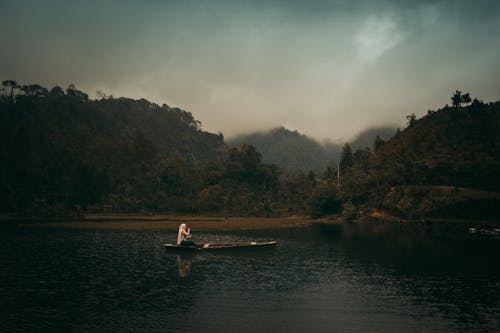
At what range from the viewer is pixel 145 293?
2936 cm

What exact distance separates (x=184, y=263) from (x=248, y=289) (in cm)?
1298

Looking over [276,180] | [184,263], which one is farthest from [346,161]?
[184,263]

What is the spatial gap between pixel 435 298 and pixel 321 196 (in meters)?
94.7

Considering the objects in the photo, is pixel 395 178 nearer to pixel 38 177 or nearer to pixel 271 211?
pixel 271 211

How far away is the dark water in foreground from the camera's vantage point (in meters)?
23.0

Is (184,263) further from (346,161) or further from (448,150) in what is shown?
(346,161)

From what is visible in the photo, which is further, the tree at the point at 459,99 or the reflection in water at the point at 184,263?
the tree at the point at 459,99

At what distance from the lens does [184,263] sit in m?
42.0

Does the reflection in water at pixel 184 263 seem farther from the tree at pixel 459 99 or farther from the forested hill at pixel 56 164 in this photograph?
the tree at pixel 459 99

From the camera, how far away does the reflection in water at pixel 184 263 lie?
37.4 m

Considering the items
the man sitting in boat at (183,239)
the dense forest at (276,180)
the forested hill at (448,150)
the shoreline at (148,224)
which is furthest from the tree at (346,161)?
the man sitting in boat at (183,239)

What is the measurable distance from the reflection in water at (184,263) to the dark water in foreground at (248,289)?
93 millimetres

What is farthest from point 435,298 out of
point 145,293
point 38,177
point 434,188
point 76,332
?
point 38,177

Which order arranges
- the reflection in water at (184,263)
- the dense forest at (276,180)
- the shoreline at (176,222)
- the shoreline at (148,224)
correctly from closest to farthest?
the reflection in water at (184,263) < the shoreline at (148,224) < the shoreline at (176,222) < the dense forest at (276,180)
